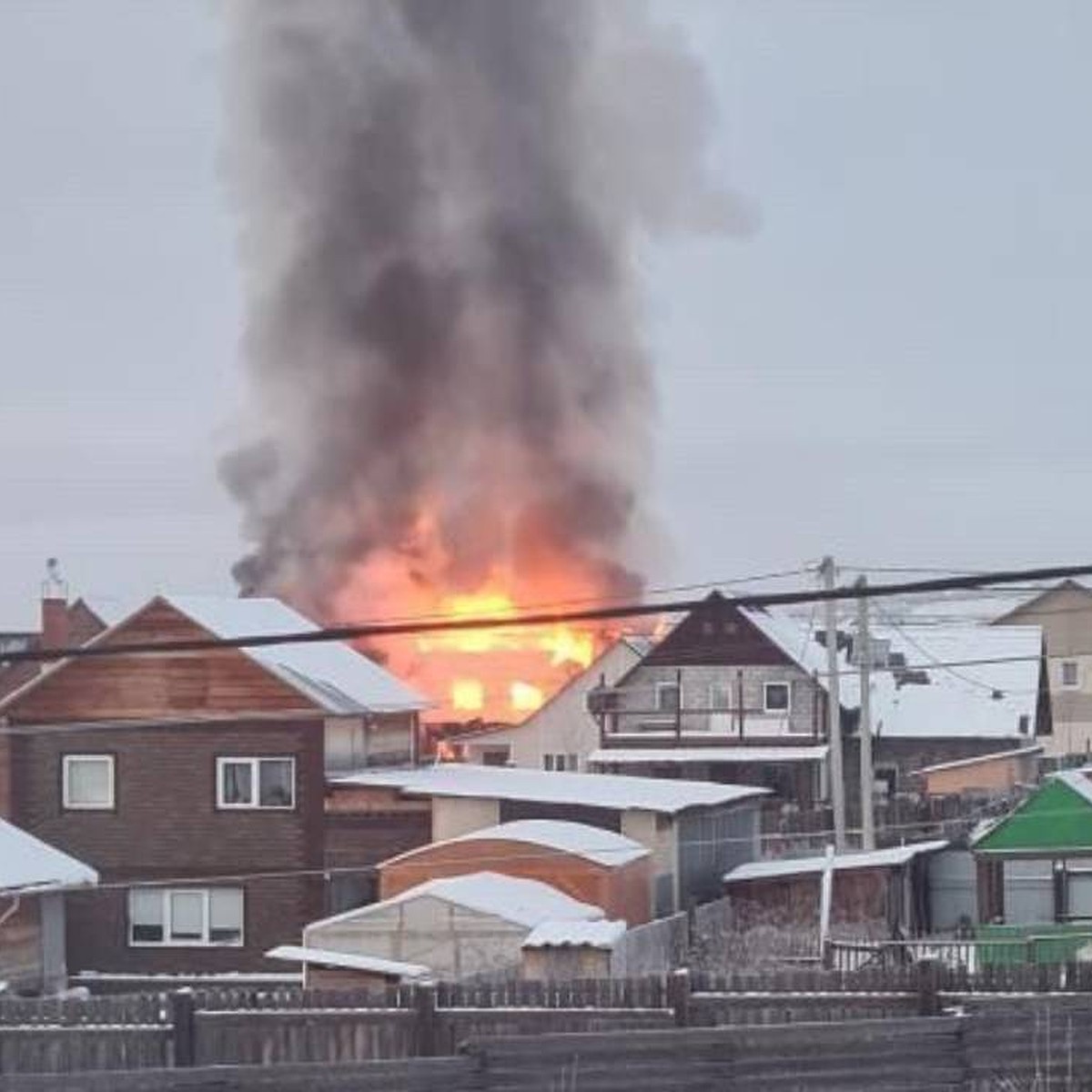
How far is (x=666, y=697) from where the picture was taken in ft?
194

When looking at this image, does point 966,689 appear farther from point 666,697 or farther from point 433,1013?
point 433,1013

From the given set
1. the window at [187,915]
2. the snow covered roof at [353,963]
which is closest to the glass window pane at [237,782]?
the window at [187,915]

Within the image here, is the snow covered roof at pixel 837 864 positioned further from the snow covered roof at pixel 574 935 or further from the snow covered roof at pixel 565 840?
the snow covered roof at pixel 574 935

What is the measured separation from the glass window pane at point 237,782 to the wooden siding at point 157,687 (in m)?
0.95

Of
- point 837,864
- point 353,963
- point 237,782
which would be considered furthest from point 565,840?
point 353,963

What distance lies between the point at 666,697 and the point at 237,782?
2192 cm

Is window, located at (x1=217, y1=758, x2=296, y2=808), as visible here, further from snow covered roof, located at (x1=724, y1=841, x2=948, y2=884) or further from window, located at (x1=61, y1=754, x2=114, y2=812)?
snow covered roof, located at (x1=724, y1=841, x2=948, y2=884)

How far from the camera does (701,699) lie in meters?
58.5

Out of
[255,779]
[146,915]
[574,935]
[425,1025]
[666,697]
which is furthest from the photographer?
[666,697]

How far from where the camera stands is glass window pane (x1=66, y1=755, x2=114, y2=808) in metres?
39.0

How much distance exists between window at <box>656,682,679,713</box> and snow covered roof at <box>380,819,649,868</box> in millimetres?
21449

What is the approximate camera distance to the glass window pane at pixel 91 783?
39.0 meters

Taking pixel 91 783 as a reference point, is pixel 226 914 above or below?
below

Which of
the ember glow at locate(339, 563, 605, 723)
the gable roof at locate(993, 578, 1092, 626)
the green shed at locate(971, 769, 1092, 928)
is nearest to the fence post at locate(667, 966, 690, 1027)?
the green shed at locate(971, 769, 1092, 928)
